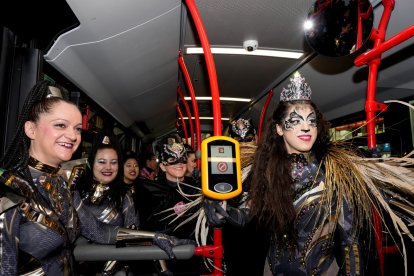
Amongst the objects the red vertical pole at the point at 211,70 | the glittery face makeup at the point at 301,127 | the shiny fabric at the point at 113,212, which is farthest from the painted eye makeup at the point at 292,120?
the shiny fabric at the point at 113,212

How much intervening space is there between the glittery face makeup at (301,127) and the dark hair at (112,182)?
4.81 ft

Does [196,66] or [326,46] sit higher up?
[196,66]

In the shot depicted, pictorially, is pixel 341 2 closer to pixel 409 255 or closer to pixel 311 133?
pixel 311 133

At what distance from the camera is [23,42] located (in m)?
1.80

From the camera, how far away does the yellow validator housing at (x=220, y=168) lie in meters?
1.15

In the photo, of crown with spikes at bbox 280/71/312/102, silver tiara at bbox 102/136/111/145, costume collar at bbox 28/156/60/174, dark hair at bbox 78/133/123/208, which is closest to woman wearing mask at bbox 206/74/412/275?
crown with spikes at bbox 280/71/312/102

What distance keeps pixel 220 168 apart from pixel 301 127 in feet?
2.40

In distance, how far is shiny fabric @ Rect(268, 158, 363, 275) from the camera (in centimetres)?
158

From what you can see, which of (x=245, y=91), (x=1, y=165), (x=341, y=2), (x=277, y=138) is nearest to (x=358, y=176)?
(x=277, y=138)

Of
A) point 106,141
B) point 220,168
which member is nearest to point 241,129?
point 106,141

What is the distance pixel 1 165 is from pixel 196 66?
3374mm

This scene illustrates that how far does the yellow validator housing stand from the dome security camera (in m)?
2.38

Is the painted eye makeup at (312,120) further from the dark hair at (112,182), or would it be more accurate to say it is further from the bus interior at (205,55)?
the dark hair at (112,182)

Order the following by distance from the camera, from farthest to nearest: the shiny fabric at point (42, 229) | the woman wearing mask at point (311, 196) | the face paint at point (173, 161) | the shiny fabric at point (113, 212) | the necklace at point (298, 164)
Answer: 1. the face paint at point (173, 161)
2. the shiny fabric at point (113, 212)
3. the necklace at point (298, 164)
4. the woman wearing mask at point (311, 196)
5. the shiny fabric at point (42, 229)
